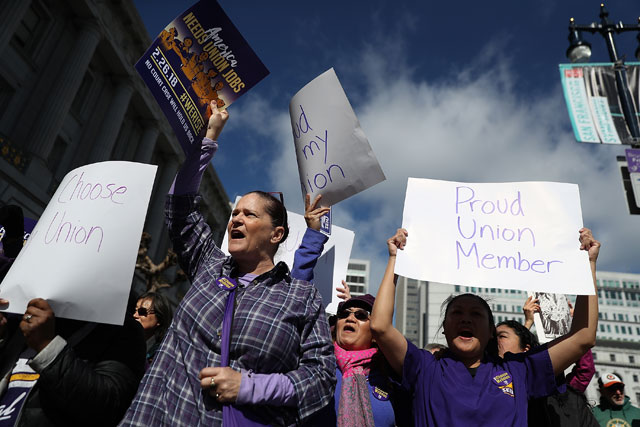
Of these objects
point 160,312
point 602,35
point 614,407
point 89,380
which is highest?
point 602,35

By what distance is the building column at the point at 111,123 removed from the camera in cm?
1916

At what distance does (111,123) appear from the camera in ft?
66.0

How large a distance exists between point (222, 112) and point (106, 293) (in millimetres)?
1243

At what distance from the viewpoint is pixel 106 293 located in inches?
62.4

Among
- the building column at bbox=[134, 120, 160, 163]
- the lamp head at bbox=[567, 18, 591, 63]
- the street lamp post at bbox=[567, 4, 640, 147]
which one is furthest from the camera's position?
the building column at bbox=[134, 120, 160, 163]

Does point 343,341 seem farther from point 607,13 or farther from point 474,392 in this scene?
point 607,13

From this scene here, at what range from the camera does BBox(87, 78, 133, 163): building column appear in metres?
19.2

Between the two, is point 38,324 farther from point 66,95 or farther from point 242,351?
point 66,95

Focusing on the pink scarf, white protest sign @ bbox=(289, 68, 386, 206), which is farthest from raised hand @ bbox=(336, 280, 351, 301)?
white protest sign @ bbox=(289, 68, 386, 206)

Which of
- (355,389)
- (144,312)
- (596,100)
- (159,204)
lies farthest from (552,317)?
(159,204)

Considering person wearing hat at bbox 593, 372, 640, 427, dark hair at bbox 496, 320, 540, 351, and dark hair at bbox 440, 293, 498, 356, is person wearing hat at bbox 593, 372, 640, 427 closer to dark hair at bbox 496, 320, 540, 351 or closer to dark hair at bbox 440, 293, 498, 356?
dark hair at bbox 496, 320, 540, 351

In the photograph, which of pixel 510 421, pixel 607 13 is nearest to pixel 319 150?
pixel 510 421

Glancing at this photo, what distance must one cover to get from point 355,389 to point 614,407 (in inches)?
173

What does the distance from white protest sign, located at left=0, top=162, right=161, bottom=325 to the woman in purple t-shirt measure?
4.07 ft
